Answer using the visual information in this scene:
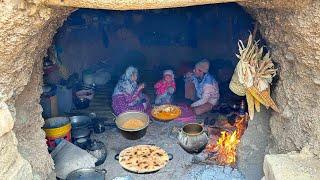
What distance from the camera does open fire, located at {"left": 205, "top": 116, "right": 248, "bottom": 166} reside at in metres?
6.43

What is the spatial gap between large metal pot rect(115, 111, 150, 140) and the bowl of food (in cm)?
72

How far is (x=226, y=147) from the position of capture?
21.5 feet

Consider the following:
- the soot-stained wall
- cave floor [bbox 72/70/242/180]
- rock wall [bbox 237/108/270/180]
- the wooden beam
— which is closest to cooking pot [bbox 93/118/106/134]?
cave floor [bbox 72/70/242/180]

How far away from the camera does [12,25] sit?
3559 millimetres

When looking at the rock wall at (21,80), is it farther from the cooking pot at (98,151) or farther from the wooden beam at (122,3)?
the cooking pot at (98,151)

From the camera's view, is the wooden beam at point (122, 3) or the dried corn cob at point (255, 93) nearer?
the wooden beam at point (122, 3)

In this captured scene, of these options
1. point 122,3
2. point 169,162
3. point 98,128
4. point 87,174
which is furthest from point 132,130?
point 122,3

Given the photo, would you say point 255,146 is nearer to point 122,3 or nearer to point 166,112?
point 166,112

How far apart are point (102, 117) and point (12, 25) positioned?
5119 mm

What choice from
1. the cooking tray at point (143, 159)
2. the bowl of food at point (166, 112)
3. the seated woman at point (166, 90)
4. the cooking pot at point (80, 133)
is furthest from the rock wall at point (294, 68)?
the seated woman at point (166, 90)

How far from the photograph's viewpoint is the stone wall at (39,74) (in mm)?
3764

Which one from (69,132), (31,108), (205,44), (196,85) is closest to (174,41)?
(205,44)

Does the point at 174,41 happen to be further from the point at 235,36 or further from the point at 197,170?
the point at 197,170

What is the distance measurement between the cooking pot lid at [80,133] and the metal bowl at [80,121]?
0.78ft
